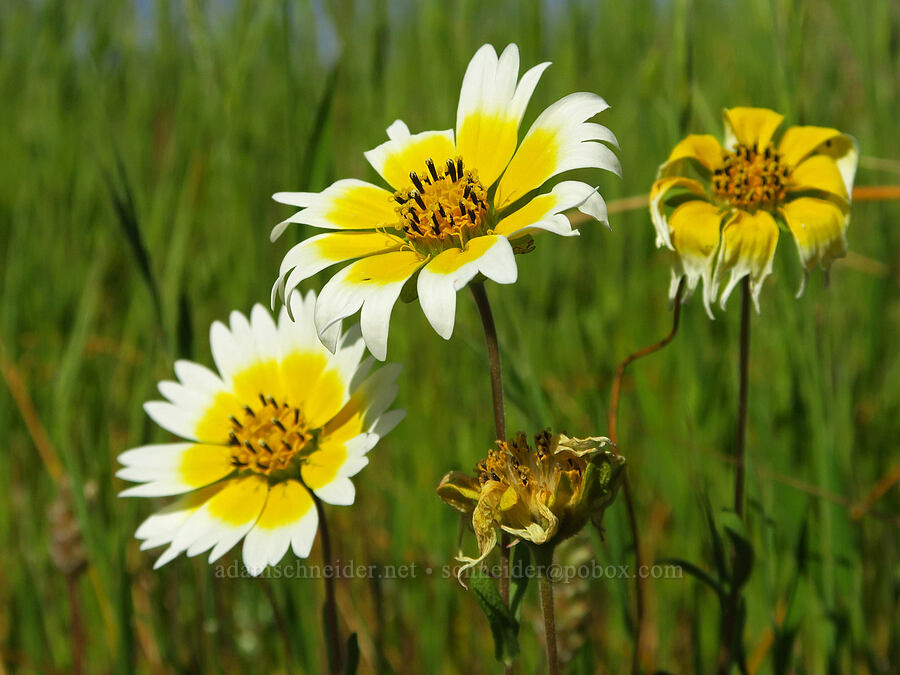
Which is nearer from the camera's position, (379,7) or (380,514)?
(379,7)

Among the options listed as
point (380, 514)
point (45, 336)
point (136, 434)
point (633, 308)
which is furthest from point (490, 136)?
point (45, 336)

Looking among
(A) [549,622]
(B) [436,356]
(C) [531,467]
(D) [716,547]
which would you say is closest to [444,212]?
Result: (C) [531,467]

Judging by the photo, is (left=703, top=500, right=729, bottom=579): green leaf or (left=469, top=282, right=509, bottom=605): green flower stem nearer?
(left=469, top=282, right=509, bottom=605): green flower stem

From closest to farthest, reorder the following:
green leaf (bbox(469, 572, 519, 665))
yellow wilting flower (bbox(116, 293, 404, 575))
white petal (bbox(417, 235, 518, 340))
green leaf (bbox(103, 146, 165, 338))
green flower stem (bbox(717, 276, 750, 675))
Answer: white petal (bbox(417, 235, 518, 340)), green leaf (bbox(469, 572, 519, 665)), yellow wilting flower (bbox(116, 293, 404, 575)), green flower stem (bbox(717, 276, 750, 675)), green leaf (bbox(103, 146, 165, 338))

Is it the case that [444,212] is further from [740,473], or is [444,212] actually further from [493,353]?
[740,473]

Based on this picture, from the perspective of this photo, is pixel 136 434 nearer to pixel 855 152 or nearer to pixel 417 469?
pixel 417 469

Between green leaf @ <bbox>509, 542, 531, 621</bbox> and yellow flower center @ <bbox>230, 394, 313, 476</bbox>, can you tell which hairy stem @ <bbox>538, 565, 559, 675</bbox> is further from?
yellow flower center @ <bbox>230, 394, 313, 476</bbox>

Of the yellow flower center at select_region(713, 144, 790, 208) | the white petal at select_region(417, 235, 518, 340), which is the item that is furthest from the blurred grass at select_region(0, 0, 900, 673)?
the white petal at select_region(417, 235, 518, 340)
